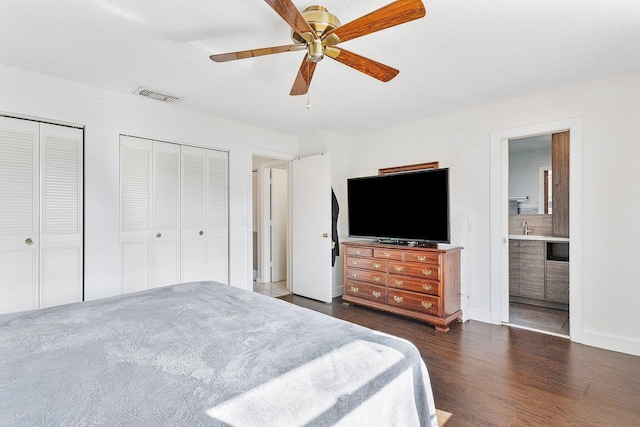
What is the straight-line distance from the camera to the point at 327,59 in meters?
2.40

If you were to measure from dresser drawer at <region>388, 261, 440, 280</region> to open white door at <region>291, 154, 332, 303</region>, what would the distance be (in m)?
0.92

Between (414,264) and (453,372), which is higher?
(414,264)

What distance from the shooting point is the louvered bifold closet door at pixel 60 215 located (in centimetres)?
269

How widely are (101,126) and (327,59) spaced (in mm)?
2219

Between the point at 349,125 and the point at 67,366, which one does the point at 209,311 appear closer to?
the point at 67,366

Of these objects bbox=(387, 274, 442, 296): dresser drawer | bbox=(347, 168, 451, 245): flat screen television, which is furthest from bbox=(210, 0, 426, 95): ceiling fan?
bbox=(387, 274, 442, 296): dresser drawer

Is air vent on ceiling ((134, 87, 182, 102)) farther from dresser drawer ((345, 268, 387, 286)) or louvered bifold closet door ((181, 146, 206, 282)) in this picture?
dresser drawer ((345, 268, 387, 286))

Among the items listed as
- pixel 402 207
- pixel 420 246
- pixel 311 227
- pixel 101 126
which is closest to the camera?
pixel 101 126

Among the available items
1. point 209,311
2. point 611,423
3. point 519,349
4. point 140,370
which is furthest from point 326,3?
point 519,349

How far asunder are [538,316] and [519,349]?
3.84 feet

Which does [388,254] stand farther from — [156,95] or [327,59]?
[156,95]

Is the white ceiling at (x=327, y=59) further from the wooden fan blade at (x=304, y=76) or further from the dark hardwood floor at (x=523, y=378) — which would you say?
the dark hardwood floor at (x=523, y=378)

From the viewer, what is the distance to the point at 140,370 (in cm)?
105

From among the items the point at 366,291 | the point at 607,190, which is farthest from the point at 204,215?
the point at 607,190
